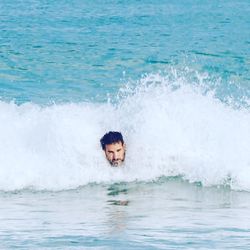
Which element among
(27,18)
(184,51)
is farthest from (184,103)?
(27,18)

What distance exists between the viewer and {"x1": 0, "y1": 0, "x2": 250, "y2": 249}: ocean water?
350 inches

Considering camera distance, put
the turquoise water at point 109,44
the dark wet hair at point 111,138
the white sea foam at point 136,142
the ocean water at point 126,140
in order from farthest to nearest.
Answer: the turquoise water at point 109,44 → the white sea foam at point 136,142 → the dark wet hair at point 111,138 → the ocean water at point 126,140

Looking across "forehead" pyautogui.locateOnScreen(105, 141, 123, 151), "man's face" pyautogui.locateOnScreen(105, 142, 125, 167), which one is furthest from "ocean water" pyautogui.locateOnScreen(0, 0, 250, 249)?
"forehead" pyautogui.locateOnScreen(105, 141, 123, 151)

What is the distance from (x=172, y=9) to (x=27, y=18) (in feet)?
13.4

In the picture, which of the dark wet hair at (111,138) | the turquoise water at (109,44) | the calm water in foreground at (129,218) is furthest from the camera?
the turquoise water at (109,44)

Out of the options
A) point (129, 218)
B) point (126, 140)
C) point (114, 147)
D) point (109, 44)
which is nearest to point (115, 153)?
point (114, 147)

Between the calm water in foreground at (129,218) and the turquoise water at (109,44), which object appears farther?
the turquoise water at (109,44)

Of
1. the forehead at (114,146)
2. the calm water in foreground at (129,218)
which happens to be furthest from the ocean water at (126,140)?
the forehead at (114,146)

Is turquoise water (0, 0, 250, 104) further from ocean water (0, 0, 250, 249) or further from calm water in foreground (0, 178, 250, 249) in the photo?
calm water in foreground (0, 178, 250, 249)

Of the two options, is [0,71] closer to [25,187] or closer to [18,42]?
[18,42]

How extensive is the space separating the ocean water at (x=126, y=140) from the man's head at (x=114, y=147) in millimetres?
215

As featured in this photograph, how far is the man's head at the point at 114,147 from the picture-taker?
37.8ft

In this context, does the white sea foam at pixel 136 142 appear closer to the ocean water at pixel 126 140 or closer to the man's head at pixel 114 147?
the ocean water at pixel 126 140

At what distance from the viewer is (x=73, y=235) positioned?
8.46 metres
